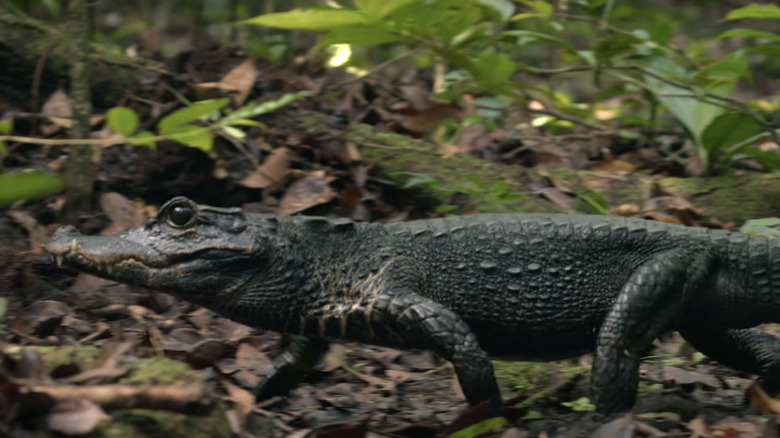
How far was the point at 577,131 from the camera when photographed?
24.0 ft

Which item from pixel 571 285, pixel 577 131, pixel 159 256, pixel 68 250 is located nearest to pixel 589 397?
pixel 571 285

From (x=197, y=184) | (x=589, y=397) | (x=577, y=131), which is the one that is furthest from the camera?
(x=577, y=131)

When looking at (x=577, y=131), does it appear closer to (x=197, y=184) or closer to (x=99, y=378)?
(x=197, y=184)

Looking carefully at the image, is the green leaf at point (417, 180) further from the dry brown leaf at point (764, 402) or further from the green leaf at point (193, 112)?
the dry brown leaf at point (764, 402)

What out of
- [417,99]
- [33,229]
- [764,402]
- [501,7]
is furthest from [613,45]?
[33,229]

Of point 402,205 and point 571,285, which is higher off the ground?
point 402,205

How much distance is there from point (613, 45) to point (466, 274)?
2318 mm

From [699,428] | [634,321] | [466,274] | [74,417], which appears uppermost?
[466,274]

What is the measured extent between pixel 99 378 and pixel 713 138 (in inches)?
167

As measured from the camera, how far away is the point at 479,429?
304cm

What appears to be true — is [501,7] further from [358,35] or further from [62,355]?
[62,355]

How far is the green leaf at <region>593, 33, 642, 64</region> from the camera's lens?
17.2 feet

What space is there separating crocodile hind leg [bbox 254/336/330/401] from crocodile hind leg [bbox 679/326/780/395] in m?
1.60

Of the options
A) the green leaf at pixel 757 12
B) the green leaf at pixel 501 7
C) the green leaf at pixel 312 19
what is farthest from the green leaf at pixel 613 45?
Result: the green leaf at pixel 312 19
